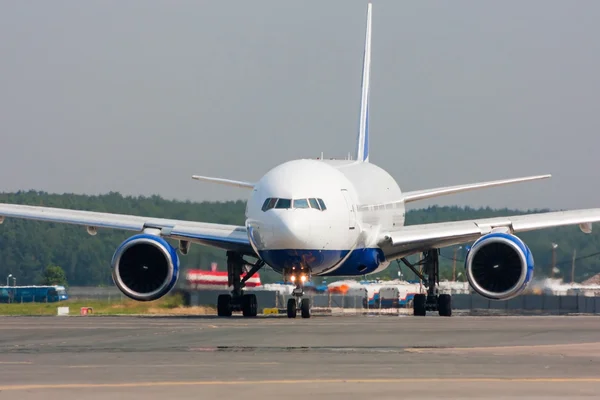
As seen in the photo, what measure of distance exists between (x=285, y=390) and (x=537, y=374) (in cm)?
316

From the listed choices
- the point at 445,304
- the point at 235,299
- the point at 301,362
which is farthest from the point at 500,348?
the point at 235,299

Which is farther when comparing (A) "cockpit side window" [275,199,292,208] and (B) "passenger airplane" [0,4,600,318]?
(B) "passenger airplane" [0,4,600,318]

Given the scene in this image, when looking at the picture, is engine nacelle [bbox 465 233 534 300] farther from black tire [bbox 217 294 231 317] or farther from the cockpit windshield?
black tire [bbox 217 294 231 317]

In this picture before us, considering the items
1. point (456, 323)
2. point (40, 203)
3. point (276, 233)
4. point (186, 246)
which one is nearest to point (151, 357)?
point (456, 323)

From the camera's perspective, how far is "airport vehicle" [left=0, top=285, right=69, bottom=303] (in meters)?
51.3

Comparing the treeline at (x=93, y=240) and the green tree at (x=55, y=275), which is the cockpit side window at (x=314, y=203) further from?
the green tree at (x=55, y=275)

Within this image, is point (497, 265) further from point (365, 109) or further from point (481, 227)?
point (365, 109)

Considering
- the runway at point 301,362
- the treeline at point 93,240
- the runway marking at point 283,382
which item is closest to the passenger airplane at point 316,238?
the runway at point 301,362

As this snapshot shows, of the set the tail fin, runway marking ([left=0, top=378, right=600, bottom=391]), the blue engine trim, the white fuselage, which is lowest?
runway marking ([left=0, top=378, right=600, bottom=391])

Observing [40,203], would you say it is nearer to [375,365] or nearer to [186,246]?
[186,246]

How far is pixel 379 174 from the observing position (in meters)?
38.8

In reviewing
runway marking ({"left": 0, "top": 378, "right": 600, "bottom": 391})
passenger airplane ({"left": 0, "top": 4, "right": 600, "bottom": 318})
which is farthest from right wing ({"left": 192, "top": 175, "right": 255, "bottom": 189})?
runway marking ({"left": 0, "top": 378, "right": 600, "bottom": 391})

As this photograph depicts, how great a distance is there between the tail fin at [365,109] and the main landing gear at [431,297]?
6573 millimetres

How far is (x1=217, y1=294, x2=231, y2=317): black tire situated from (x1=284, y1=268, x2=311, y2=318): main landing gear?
2726 mm
